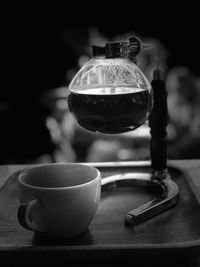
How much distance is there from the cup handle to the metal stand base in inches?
5.5

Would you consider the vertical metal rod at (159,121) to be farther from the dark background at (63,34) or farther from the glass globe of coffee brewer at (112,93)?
the dark background at (63,34)

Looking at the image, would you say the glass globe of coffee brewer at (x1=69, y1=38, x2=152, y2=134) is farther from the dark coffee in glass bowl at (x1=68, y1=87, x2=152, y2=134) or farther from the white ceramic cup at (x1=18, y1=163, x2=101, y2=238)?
the white ceramic cup at (x1=18, y1=163, x2=101, y2=238)

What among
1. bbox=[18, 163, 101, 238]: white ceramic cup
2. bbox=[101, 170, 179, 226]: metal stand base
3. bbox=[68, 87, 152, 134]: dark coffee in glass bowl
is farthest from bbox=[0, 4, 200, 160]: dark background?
bbox=[18, 163, 101, 238]: white ceramic cup

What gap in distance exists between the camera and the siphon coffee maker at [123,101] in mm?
672

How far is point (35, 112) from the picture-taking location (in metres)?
2.40

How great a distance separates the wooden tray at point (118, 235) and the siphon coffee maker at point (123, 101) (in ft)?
0.07

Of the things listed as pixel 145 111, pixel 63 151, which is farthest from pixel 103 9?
pixel 145 111

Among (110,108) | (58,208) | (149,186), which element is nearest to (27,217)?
(58,208)

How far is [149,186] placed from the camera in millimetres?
826

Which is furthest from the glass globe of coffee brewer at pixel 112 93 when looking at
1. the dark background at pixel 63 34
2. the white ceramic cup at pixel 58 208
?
the dark background at pixel 63 34

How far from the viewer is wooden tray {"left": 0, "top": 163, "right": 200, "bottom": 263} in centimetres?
55

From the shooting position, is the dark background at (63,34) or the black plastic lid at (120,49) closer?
the black plastic lid at (120,49)

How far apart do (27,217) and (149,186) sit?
1.02ft

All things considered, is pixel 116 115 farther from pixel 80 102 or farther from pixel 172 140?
pixel 172 140
